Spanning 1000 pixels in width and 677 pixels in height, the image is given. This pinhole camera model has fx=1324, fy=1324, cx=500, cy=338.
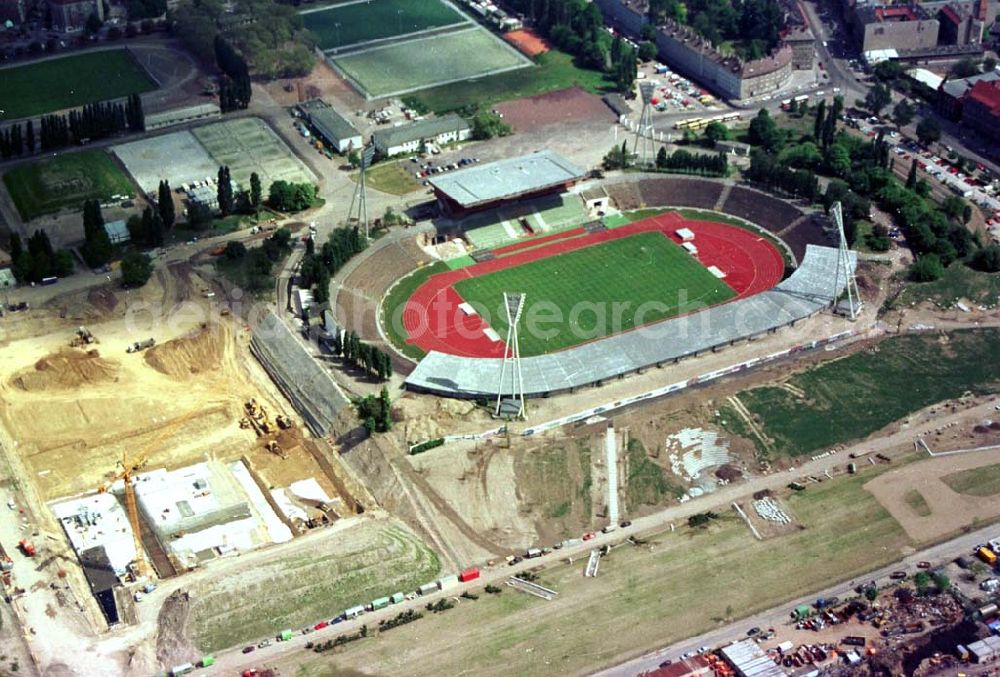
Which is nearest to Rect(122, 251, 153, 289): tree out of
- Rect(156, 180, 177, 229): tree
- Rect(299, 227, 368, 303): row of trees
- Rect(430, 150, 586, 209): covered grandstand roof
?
Rect(156, 180, 177, 229): tree

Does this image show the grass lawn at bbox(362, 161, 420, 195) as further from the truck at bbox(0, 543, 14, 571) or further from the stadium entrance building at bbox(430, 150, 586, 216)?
the truck at bbox(0, 543, 14, 571)

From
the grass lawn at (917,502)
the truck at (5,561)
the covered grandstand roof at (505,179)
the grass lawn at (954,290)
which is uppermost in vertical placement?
the covered grandstand roof at (505,179)

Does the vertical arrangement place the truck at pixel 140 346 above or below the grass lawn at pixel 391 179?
below

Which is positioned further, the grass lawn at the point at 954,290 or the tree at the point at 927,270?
the tree at the point at 927,270

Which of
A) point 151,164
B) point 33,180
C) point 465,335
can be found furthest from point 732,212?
point 33,180

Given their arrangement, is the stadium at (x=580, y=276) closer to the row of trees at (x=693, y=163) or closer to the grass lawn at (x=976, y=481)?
the row of trees at (x=693, y=163)

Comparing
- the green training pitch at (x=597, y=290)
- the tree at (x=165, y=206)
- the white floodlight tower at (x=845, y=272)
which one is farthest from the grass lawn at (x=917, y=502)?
the tree at (x=165, y=206)

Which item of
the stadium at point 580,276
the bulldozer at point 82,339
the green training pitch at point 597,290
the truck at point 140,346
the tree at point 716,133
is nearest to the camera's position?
the stadium at point 580,276

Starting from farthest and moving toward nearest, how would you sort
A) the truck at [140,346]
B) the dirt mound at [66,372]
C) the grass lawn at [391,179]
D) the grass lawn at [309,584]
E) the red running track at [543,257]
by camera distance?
the grass lawn at [391,179]
the red running track at [543,257]
the truck at [140,346]
the dirt mound at [66,372]
the grass lawn at [309,584]
